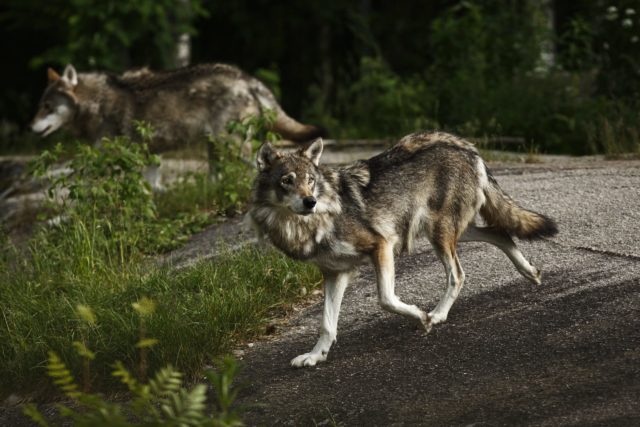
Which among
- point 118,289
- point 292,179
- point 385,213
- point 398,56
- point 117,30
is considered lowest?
point 398,56

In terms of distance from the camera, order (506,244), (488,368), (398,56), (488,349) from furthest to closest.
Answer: (398,56) < (506,244) < (488,349) < (488,368)

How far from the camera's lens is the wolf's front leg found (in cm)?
595

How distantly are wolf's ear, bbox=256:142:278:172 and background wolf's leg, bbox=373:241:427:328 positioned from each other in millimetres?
832

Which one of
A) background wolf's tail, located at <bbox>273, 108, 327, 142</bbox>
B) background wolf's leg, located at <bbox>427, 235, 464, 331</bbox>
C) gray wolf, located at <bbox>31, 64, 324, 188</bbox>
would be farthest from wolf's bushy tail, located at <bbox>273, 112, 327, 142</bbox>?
background wolf's leg, located at <bbox>427, 235, 464, 331</bbox>

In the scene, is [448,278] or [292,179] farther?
[448,278]

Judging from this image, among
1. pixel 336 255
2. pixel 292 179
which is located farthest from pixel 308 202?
pixel 336 255

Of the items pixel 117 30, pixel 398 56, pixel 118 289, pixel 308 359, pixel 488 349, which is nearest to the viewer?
pixel 488 349

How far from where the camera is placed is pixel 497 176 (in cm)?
934

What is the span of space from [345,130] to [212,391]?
9088 mm

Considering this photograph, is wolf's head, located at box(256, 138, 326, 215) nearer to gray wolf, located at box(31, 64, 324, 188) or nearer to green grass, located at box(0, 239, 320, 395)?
green grass, located at box(0, 239, 320, 395)

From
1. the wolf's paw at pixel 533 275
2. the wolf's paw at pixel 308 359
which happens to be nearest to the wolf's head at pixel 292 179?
the wolf's paw at pixel 308 359

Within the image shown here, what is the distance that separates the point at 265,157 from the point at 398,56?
44.8ft

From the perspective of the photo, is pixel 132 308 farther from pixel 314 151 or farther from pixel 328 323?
pixel 314 151

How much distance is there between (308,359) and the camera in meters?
5.94
